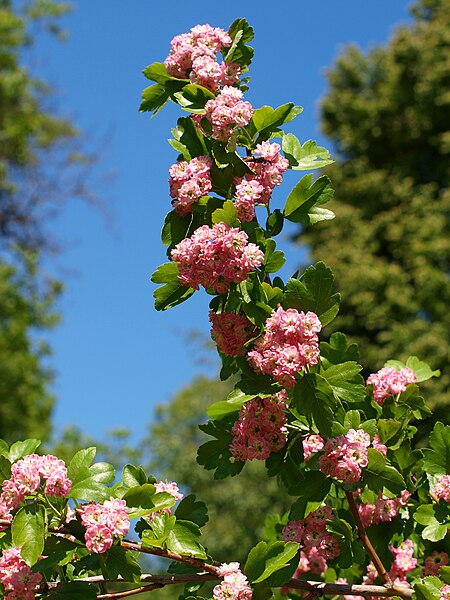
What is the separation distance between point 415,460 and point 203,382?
790 inches

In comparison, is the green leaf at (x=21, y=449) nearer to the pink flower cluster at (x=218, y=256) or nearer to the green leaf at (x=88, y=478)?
the green leaf at (x=88, y=478)

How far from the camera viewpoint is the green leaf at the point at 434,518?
1856 millimetres

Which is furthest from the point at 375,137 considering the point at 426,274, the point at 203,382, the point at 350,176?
the point at 203,382

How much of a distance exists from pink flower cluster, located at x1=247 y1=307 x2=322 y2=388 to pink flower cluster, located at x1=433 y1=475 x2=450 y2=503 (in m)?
0.47

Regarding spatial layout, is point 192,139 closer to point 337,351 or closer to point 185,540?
point 337,351

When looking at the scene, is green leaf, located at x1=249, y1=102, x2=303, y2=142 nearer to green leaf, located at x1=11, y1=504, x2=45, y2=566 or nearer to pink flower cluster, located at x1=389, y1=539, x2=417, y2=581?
green leaf, located at x1=11, y1=504, x2=45, y2=566

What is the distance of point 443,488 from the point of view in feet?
6.17

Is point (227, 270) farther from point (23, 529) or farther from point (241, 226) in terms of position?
point (23, 529)

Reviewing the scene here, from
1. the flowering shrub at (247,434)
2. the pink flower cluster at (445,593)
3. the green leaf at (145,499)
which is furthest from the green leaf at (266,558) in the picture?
the pink flower cluster at (445,593)

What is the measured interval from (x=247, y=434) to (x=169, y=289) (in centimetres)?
39

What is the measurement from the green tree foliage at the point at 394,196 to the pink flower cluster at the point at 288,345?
10556mm

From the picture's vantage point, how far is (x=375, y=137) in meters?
16.6

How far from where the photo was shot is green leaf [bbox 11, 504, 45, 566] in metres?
1.57

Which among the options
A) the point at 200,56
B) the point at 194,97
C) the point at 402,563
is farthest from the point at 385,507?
the point at 200,56
